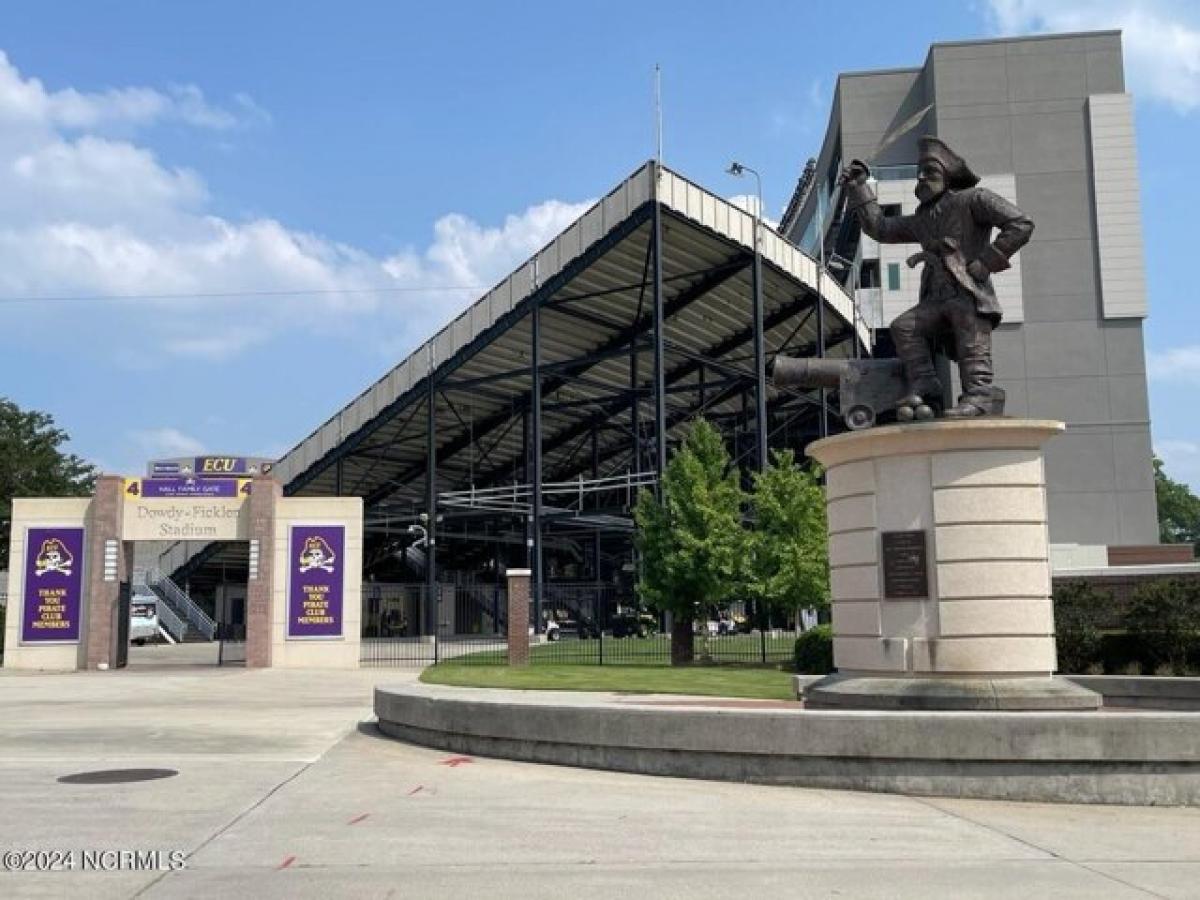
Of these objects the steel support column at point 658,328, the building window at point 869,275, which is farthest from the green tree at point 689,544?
the building window at point 869,275

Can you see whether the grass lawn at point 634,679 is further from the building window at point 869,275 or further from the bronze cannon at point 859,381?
the building window at point 869,275

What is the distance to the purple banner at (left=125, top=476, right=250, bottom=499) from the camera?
33750mm

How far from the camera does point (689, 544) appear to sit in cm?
2909

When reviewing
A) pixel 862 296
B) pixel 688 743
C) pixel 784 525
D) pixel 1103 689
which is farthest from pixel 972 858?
pixel 862 296

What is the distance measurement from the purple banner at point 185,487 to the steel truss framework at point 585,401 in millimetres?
12647

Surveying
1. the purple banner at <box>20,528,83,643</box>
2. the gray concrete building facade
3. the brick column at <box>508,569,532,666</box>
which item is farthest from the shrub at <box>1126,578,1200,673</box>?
the gray concrete building facade

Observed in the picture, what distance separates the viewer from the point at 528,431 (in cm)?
5734

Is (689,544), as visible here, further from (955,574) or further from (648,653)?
(955,574)

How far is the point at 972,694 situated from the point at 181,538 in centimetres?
2830

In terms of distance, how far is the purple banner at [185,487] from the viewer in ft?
111

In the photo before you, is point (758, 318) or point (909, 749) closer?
point (909, 749)

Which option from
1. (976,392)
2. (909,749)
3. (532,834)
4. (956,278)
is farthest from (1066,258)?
(532,834)

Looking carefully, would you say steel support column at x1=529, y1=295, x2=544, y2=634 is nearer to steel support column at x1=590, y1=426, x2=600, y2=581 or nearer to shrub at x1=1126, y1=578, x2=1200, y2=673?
steel support column at x1=590, y1=426, x2=600, y2=581

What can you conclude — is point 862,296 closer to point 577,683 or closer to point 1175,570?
point 1175,570
